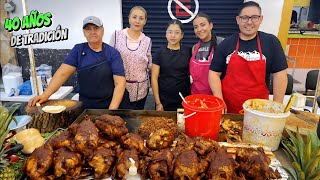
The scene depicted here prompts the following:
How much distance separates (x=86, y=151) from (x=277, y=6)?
5799mm

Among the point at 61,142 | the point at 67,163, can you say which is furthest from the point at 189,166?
the point at 61,142

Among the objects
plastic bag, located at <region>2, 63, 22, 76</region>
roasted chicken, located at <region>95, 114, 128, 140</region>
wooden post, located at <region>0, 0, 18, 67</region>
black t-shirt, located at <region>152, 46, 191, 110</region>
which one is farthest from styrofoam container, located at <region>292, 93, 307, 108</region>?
wooden post, located at <region>0, 0, 18, 67</region>

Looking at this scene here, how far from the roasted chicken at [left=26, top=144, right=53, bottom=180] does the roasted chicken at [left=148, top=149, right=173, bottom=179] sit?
2.38 feet

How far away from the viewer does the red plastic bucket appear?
2.14 meters

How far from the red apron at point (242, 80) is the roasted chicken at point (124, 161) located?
1.71m

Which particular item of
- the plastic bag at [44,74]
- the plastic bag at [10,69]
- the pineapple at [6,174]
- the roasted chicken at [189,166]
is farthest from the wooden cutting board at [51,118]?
the plastic bag at [10,69]

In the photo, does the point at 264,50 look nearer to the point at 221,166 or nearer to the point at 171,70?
the point at 171,70

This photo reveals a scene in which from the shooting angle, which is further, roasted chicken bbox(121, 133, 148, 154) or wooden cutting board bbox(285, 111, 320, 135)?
wooden cutting board bbox(285, 111, 320, 135)

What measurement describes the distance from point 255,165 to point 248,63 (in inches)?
59.7

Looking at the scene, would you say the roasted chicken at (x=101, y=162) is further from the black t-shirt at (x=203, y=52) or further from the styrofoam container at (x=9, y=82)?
the styrofoam container at (x=9, y=82)

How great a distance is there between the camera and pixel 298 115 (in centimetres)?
261

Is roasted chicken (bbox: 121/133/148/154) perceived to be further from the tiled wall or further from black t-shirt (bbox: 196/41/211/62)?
the tiled wall

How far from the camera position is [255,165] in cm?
177

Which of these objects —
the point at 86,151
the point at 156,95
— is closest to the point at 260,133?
the point at 86,151
